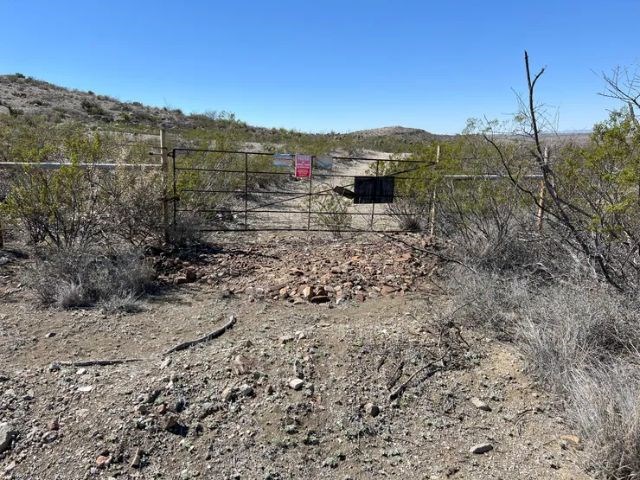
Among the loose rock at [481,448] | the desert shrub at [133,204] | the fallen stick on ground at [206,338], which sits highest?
the desert shrub at [133,204]

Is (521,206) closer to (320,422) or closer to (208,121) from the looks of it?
(320,422)

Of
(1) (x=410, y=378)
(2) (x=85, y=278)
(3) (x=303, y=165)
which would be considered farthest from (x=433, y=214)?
(2) (x=85, y=278)

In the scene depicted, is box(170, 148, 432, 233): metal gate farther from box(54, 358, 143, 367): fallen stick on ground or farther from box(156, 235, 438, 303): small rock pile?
box(54, 358, 143, 367): fallen stick on ground

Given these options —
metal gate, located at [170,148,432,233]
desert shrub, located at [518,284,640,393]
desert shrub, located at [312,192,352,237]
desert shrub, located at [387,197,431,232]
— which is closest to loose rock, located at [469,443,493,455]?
desert shrub, located at [518,284,640,393]

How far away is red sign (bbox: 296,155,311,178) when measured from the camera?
341 inches

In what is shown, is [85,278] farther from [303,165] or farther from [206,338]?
[303,165]

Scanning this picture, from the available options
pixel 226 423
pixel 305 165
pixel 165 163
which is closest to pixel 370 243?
pixel 305 165

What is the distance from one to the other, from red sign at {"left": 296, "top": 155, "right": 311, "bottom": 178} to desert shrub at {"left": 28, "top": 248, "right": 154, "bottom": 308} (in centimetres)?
344

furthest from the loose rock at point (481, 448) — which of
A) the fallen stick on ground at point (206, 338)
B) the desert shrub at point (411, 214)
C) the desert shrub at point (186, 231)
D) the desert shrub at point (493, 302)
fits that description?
the desert shrub at point (411, 214)

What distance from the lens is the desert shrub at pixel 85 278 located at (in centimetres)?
527

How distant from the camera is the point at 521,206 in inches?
272

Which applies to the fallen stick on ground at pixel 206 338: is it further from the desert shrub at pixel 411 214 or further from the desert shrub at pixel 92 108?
the desert shrub at pixel 92 108

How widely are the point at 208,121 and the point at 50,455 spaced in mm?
36379

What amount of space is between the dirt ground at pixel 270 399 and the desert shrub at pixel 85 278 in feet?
0.77
